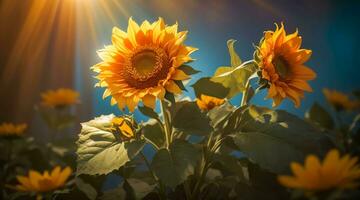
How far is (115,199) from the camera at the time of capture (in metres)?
0.95

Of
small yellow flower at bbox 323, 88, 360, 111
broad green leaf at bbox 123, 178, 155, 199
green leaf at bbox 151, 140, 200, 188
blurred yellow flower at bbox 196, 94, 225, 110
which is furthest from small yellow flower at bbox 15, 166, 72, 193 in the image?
small yellow flower at bbox 323, 88, 360, 111

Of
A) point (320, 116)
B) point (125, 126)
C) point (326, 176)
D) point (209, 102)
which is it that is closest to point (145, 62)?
point (125, 126)

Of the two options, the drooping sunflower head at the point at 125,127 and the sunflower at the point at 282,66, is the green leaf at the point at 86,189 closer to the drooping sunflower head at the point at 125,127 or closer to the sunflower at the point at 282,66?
the drooping sunflower head at the point at 125,127

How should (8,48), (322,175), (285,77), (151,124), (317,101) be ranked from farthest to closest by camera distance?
(8,48), (317,101), (151,124), (285,77), (322,175)

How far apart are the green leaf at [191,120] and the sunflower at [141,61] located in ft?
0.25

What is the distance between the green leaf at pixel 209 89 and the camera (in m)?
0.96

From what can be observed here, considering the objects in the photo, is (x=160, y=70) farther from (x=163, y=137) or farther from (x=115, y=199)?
(x=115, y=199)

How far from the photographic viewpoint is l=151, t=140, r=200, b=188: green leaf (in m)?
0.84

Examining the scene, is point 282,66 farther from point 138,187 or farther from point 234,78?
point 138,187

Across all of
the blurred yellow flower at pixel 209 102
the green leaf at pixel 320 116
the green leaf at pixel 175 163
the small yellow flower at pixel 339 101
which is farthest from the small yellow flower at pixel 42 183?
the small yellow flower at pixel 339 101

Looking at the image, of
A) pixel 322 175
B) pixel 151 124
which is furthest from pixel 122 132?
pixel 322 175

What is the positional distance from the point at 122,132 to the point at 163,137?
99mm

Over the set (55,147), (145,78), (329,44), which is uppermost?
(329,44)

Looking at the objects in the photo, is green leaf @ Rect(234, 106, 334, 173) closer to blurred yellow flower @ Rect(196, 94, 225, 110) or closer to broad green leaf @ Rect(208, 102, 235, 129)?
broad green leaf @ Rect(208, 102, 235, 129)
